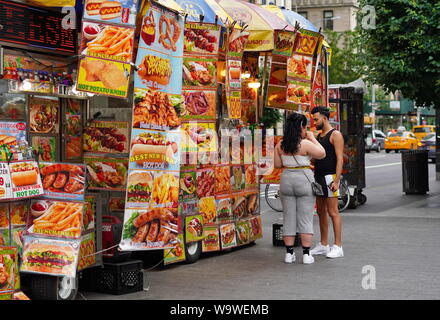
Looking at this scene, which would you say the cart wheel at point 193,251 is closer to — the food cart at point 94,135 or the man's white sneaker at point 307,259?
the food cart at point 94,135

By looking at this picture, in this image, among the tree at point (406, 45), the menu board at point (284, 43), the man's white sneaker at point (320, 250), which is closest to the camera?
A: the man's white sneaker at point (320, 250)

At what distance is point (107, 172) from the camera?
29.5 ft

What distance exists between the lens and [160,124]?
7.91 metres

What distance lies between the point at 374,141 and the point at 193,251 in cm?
4982

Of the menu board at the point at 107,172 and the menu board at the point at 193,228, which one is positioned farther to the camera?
the menu board at the point at 193,228

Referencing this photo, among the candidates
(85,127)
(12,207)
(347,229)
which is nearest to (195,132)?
(85,127)

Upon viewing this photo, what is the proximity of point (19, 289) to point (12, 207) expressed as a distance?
2.43 ft

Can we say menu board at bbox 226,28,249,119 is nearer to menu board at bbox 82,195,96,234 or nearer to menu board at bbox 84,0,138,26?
menu board at bbox 82,195,96,234

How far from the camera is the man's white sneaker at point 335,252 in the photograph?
10250mm

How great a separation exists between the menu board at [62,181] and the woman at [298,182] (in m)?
3.27

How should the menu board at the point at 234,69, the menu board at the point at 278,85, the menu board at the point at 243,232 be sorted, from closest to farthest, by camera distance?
the menu board at the point at 234,69, the menu board at the point at 243,232, the menu board at the point at 278,85

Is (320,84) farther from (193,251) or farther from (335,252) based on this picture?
(193,251)

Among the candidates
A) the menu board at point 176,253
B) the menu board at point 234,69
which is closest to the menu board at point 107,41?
the menu board at point 234,69

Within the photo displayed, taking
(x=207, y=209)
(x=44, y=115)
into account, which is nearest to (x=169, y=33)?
(x=44, y=115)
